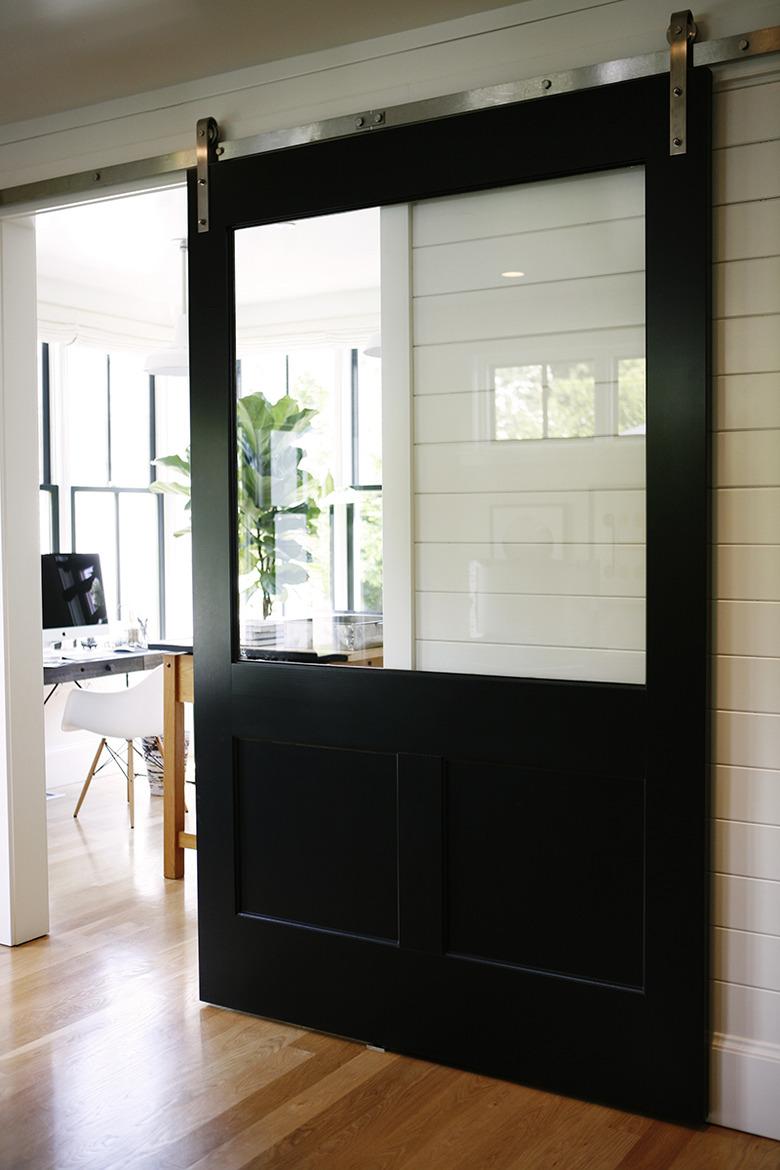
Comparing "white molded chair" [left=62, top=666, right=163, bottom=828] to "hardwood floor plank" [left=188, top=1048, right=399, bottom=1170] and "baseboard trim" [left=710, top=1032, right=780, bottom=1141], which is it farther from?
"baseboard trim" [left=710, top=1032, right=780, bottom=1141]

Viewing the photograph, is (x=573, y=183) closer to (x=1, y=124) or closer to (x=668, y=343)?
(x=668, y=343)

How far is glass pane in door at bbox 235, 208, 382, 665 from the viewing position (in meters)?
2.87

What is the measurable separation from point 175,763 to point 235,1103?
2.01 metres

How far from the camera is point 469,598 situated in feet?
9.25

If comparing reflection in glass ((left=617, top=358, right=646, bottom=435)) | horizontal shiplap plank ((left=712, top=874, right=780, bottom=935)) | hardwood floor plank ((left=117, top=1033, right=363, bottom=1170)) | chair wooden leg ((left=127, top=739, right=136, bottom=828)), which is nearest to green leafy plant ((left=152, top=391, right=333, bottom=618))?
reflection in glass ((left=617, top=358, right=646, bottom=435))

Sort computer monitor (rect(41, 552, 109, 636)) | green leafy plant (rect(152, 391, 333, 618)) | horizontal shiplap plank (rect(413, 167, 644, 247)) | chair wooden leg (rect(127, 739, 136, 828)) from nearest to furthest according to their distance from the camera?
1. horizontal shiplap plank (rect(413, 167, 644, 247))
2. green leafy plant (rect(152, 391, 333, 618))
3. chair wooden leg (rect(127, 739, 136, 828))
4. computer monitor (rect(41, 552, 109, 636))

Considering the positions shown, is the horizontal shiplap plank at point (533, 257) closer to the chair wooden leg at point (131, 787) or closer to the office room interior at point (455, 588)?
the office room interior at point (455, 588)

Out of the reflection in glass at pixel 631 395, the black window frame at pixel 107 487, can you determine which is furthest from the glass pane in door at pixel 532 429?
the black window frame at pixel 107 487

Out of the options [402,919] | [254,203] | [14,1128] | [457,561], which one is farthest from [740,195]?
[14,1128]

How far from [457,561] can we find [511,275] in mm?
710

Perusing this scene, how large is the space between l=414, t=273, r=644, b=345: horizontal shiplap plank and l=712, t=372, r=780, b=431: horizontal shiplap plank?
261 millimetres

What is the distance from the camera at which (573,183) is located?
2.64 m

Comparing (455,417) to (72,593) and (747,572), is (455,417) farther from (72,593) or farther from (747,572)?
(72,593)

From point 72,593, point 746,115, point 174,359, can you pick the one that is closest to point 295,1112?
point 746,115
